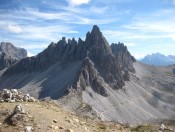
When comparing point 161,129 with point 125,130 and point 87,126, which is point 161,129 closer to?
point 125,130

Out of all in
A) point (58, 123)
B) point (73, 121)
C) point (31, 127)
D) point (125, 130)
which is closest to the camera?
point (31, 127)

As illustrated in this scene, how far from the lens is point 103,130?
3381 cm

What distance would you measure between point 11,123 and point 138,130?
49.2 ft

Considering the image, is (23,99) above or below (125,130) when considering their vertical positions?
above

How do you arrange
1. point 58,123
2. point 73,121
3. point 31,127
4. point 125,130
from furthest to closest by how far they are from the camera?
1. point 125,130
2. point 73,121
3. point 58,123
4. point 31,127

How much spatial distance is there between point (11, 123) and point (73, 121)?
20.8 ft

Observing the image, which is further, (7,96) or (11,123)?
(7,96)

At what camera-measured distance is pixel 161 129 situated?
121ft

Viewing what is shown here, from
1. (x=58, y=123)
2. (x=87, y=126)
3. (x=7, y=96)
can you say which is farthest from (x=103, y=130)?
(x=7, y=96)

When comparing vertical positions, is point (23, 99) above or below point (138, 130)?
above

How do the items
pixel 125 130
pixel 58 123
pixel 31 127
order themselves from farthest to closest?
1. pixel 125 130
2. pixel 58 123
3. pixel 31 127

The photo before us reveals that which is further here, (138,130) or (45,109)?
(138,130)

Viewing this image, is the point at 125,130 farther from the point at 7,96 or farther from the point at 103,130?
the point at 7,96

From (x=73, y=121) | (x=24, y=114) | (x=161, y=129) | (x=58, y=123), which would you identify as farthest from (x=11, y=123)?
(x=161, y=129)
